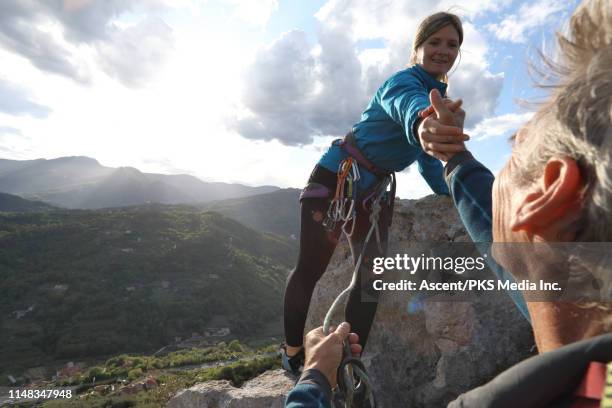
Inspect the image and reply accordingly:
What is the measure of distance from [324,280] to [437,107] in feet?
12.1

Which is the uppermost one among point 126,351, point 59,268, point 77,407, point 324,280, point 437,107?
point 437,107

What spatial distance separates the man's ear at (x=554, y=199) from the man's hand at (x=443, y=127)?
2.02 feet

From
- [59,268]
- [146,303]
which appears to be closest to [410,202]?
Answer: [146,303]

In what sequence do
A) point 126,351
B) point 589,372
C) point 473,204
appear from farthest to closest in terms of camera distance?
point 126,351, point 473,204, point 589,372

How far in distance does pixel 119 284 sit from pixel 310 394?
83697mm

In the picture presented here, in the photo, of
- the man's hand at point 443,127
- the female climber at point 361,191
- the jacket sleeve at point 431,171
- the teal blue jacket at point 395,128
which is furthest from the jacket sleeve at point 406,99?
the jacket sleeve at point 431,171

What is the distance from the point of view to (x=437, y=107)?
1.57m

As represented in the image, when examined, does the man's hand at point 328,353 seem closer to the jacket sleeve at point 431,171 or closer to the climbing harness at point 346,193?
the climbing harness at point 346,193

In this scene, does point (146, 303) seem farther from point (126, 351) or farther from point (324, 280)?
point (324, 280)

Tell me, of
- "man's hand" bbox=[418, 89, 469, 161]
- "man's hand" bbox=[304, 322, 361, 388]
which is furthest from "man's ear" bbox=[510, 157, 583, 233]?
"man's hand" bbox=[304, 322, 361, 388]

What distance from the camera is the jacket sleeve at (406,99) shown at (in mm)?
1837

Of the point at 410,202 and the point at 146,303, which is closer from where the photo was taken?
the point at 410,202

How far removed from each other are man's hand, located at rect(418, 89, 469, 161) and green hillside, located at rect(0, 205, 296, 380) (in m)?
63.5

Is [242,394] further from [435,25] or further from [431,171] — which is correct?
[435,25]
